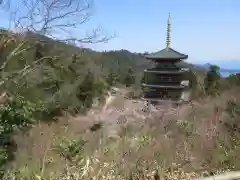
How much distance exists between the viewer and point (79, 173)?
6.21 meters

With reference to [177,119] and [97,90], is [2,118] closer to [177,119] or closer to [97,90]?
[177,119]

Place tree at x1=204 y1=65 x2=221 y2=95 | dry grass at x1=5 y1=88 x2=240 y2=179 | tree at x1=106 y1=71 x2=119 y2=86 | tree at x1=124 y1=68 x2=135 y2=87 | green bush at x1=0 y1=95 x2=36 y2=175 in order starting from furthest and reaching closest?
tree at x1=124 y1=68 x2=135 y2=87 → tree at x1=106 y1=71 x2=119 y2=86 → tree at x1=204 y1=65 x2=221 y2=95 → green bush at x1=0 y1=95 x2=36 y2=175 → dry grass at x1=5 y1=88 x2=240 y2=179

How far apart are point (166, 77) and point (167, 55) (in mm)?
1813

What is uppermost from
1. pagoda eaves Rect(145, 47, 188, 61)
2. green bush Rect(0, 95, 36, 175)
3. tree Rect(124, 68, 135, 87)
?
pagoda eaves Rect(145, 47, 188, 61)

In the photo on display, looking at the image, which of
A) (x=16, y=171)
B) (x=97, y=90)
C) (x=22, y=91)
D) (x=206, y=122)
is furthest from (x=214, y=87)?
(x=16, y=171)

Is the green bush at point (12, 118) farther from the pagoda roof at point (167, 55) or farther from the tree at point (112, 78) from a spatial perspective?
the tree at point (112, 78)

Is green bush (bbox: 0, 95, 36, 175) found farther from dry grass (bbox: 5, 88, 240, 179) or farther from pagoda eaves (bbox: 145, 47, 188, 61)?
pagoda eaves (bbox: 145, 47, 188, 61)

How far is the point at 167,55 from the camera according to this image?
25984 mm

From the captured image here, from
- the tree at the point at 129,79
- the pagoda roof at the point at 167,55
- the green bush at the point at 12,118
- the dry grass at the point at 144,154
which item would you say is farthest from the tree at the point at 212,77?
the dry grass at the point at 144,154

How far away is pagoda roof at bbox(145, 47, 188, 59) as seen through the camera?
1010 inches

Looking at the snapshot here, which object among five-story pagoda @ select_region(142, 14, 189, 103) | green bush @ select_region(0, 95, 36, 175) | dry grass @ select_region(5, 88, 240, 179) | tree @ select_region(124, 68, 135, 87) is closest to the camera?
dry grass @ select_region(5, 88, 240, 179)

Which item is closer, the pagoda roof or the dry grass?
the dry grass

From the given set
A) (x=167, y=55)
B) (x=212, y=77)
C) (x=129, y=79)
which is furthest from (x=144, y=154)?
(x=129, y=79)

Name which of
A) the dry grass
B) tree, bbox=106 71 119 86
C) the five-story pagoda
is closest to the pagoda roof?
the five-story pagoda
